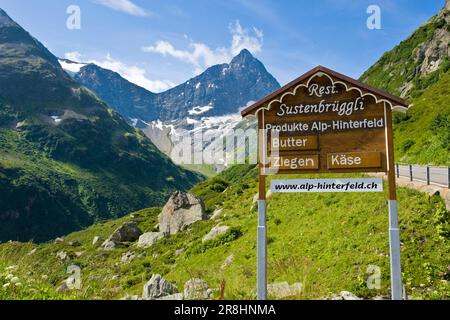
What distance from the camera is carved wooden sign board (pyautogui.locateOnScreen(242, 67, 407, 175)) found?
10.0 metres

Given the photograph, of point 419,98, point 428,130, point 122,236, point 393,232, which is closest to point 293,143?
point 393,232

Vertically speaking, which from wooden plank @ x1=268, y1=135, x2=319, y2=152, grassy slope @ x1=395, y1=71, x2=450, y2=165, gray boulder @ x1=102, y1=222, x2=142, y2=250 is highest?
grassy slope @ x1=395, y1=71, x2=450, y2=165

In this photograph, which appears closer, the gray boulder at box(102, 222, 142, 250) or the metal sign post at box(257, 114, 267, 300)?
the metal sign post at box(257, 114, 267, 300)

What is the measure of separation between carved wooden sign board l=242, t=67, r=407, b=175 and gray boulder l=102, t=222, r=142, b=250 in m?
51.3

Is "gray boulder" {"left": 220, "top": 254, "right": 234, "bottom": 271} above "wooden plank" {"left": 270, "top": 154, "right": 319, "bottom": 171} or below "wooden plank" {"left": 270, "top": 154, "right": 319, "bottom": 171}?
below

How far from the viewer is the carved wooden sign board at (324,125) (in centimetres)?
1004

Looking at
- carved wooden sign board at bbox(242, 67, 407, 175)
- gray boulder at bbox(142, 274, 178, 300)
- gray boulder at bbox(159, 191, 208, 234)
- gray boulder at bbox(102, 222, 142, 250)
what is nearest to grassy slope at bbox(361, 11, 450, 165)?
gray boulder at bbox(159, 191, 208, 234)

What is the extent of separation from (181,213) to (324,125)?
41.6m

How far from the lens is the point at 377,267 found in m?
13.1

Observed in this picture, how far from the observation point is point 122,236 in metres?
61.4

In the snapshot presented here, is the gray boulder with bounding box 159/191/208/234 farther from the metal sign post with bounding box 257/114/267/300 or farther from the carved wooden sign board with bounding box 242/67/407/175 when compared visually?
the carved wooden sign board with bounding box 242/67/407/175

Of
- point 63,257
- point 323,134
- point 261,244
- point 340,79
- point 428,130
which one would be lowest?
point 63,257

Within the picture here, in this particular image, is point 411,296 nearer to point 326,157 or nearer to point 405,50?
point 326,157

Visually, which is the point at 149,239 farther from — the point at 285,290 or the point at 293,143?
the point at 293,143
